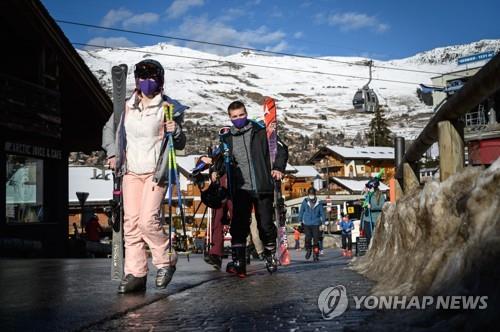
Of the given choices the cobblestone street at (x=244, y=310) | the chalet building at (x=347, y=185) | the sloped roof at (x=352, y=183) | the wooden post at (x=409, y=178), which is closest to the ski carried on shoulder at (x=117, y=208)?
the cobblestone street at (x=244, y=310)

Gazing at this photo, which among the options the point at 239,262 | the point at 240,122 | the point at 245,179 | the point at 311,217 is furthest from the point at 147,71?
the point at 311,217

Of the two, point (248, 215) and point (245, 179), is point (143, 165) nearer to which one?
point (245, 179)

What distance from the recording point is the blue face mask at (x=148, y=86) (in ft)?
17.9

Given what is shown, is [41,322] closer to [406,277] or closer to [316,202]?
[406,277]

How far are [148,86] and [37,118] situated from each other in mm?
13195

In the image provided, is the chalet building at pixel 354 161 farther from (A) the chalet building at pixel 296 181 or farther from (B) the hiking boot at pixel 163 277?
(B) the hiking boot at pixel 163 277

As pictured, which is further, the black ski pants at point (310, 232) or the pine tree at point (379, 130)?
the pine tree at point (379, 130)

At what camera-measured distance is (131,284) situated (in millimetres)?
5164

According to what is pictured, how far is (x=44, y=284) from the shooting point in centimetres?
602

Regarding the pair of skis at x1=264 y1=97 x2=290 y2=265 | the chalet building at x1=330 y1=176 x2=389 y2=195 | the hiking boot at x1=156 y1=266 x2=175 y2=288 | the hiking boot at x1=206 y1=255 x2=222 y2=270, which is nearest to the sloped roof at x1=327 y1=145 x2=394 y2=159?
the chalet building at x1=330 y1=176 x2=389 y2=195

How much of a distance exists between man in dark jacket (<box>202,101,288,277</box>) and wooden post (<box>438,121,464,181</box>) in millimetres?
2576

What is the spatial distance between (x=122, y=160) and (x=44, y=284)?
1.51 metres

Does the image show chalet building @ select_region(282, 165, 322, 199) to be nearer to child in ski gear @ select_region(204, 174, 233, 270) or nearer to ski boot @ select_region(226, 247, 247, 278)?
child in ski gear @ select_region(204, 174, 233, 270)

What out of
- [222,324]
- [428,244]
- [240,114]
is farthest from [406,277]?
[240,114]
